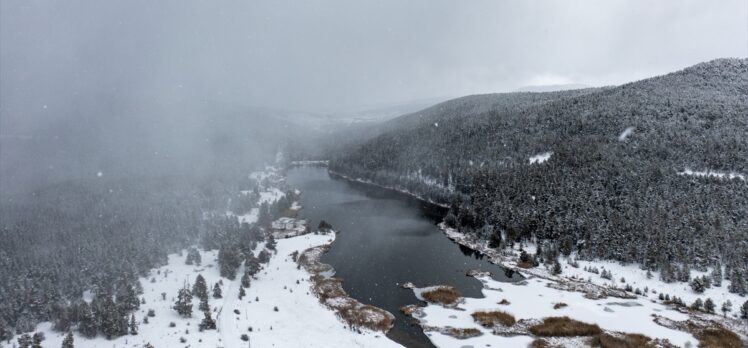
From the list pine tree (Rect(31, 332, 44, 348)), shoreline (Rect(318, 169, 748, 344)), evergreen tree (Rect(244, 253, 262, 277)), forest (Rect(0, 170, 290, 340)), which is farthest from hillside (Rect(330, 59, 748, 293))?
pine tree (Rect(31, 332, 44, 348))

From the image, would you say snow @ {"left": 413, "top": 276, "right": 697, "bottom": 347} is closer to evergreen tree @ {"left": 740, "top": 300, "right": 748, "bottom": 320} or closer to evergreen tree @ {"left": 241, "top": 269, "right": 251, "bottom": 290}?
evergreen tree @ {"left": 740, "top": 300, "right": 748, "bottom": 320}

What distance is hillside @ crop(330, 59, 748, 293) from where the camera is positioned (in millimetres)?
79000

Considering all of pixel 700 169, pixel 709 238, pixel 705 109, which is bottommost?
pixel 709 238

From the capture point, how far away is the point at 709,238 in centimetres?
7544

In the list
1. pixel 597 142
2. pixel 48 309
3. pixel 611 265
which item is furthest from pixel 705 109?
pixel 48 309

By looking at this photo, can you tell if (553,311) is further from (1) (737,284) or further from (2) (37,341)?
(2) (37,341)

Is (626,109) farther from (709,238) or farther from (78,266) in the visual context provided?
(78,266)

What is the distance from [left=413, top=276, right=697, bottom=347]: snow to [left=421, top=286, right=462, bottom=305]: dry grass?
1823 millimetres

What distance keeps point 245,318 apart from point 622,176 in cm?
9834

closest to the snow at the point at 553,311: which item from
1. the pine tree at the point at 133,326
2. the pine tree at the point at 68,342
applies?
the pine tree at the point at 133,326

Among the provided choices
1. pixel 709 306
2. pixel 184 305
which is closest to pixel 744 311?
pixel 709 306

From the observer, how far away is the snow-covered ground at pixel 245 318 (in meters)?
52.3

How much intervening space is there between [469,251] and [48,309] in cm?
7821

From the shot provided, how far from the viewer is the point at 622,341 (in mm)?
50188
